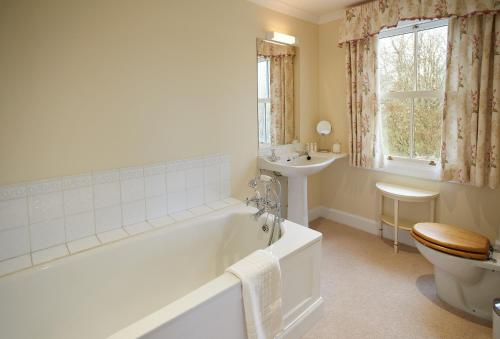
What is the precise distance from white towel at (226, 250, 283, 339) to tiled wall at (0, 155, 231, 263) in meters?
0.97

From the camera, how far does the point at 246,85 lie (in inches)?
109

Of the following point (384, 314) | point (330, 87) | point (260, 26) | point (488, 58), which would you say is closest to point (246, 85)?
point (260, 26)

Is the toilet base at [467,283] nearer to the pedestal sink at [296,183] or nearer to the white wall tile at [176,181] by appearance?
the pedestal sink at [296,183]

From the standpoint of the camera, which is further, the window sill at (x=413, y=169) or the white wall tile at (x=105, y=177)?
the window sill at (x=413, y=169)

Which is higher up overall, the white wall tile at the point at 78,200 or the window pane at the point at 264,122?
the window pane at the point at 264,122

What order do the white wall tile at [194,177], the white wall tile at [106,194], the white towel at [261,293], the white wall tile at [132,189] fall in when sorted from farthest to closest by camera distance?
the white wall tile at [194,177] → the white wall tile at [132,189] → the white wall tile at [106,194] → the white towel at [261,293]

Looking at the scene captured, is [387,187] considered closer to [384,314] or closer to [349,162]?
[349,162]

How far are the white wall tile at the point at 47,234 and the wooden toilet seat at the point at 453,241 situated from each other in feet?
7.97

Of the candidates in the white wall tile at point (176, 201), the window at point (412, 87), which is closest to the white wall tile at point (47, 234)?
the white wall tile at point (176, 201)

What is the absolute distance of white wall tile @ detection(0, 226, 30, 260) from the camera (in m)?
1.65

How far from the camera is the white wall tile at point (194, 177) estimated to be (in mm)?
2406

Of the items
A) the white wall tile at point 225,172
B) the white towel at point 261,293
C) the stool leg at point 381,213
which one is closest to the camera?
the white towel at point 261,293

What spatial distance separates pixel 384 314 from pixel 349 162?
1.74 meters

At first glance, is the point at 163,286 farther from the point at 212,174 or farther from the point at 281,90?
the point at 281,90
